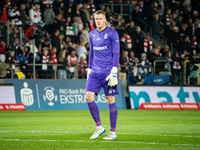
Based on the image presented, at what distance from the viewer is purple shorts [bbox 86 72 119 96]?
296 inches

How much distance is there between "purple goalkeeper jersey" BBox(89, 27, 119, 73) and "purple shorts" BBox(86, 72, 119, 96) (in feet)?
0.33

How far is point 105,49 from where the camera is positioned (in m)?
7.61

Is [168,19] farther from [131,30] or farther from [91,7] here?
[91,7]

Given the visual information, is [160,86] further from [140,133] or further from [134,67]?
[140,133]

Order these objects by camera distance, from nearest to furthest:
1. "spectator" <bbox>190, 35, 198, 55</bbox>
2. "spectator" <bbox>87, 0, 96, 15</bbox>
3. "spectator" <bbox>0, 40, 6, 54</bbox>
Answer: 1. "spectator" <bbox>0, 40, 6, 54</bbox>
2. "spectator" <bbox>87, 0, 96, 15</bbox>
3. "spectator" <bbox>190, 35, 198, 55</bbox>

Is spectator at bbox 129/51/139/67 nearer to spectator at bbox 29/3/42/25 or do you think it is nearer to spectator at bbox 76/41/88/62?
spectator at bbox 76/41/88/62

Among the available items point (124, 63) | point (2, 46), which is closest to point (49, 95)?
point (2, 46)

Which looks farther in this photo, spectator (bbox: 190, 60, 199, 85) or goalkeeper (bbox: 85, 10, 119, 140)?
spectator (bbox: 190, 60, 199, 85)

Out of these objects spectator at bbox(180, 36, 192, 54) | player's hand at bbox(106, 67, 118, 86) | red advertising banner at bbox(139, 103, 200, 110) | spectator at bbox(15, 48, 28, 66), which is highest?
player's hand at bbox(106, 67, 118, 86)

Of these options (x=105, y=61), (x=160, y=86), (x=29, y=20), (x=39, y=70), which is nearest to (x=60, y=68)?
(x=39, y=70)

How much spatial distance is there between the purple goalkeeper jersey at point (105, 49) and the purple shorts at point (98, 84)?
0.10 m

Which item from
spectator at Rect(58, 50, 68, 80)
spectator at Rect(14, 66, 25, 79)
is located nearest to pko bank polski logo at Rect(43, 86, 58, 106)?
spectator at Rect(58, 50, 68, 80)

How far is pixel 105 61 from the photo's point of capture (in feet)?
25.0

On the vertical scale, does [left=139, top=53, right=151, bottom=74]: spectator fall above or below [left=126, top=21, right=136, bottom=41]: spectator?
below
